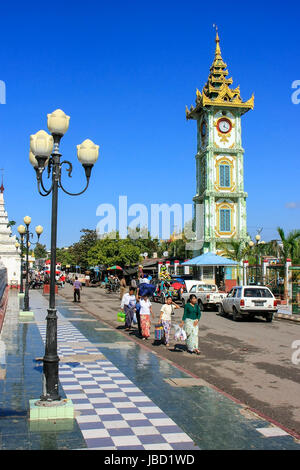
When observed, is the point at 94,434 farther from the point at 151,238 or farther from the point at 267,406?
the point at 151,238

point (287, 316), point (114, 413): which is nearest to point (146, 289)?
point (287, 316)

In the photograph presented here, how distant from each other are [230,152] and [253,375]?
136ft

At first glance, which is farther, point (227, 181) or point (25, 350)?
point (227, 181)

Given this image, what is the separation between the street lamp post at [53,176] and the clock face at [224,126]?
43.3 meters

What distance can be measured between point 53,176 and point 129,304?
9.93 m

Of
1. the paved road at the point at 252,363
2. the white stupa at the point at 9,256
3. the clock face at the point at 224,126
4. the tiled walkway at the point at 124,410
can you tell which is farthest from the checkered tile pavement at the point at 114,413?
the clock face at the point at 224,126

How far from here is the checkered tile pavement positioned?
612 cm

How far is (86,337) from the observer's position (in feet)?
51.9

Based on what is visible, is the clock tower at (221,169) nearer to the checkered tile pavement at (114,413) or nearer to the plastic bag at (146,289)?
the plastic bag at (146,289)

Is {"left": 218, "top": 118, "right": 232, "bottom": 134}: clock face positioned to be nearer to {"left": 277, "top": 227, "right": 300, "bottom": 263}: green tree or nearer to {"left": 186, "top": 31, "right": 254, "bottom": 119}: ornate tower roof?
{"left": 186, "top": 31, "right": 254, "bottom": 119}: ornate tower roof

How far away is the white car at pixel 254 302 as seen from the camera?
2097 centimetres

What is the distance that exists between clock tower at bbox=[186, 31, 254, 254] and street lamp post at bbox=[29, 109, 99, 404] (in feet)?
134

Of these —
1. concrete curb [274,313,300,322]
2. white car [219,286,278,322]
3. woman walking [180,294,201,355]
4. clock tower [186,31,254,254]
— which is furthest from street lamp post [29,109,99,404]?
clock tower [186,31,254,254]
